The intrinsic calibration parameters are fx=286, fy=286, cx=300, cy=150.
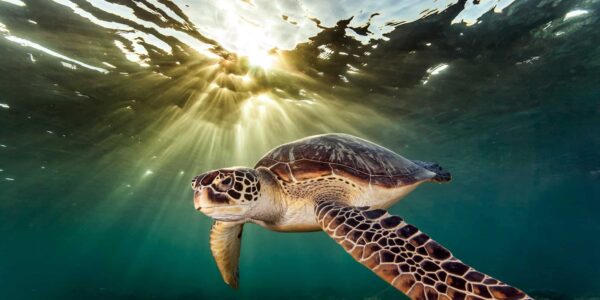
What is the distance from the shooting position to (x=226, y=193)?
9.82 feet

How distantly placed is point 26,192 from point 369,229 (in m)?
29.6

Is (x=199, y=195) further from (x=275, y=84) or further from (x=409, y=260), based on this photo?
(x=275, y=84)

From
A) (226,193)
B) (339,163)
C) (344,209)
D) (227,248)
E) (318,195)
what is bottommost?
(227,248)

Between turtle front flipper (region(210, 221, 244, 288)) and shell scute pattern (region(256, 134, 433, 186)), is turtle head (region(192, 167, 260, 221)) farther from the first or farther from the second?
turtle front flipper (region(210, 221, 244, 288))

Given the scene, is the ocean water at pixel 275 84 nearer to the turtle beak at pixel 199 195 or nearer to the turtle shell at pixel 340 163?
the turtle shell at pixel 340 163

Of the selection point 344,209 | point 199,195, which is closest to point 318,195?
point 344,209

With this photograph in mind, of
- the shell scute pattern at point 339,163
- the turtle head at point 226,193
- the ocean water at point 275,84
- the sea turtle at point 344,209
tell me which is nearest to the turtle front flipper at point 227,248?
the sea turtle at point 344,209

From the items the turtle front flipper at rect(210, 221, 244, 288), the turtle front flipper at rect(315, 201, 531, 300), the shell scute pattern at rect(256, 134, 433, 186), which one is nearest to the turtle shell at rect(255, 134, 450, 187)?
the shell scute pattern at rect(256, 134, 433, 186)

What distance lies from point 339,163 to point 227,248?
7.30 ft

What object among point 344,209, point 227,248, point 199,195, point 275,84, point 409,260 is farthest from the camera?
point 275,84

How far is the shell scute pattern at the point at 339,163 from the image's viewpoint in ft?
12.2

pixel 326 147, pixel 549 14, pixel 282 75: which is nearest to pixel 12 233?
pixel 282 75

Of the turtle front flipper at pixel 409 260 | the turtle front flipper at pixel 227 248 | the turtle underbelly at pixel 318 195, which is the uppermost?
the turtle front flipper at pixel 409 260

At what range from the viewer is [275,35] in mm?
7531
